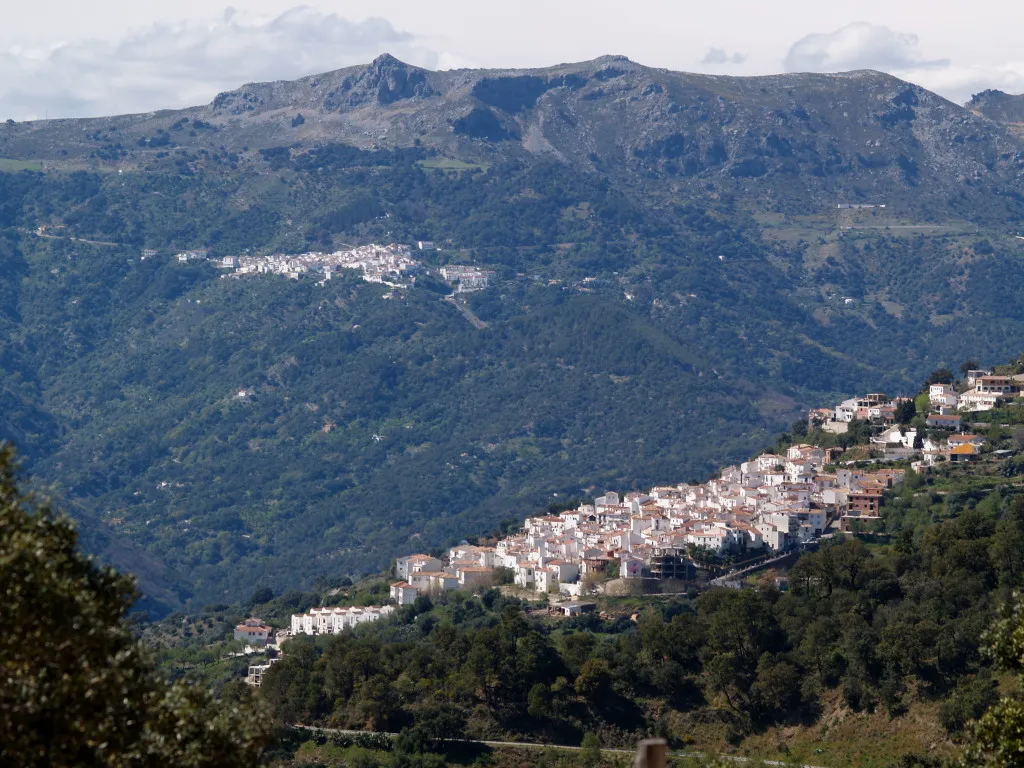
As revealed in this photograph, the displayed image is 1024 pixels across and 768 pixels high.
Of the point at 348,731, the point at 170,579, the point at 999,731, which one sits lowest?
the point at 170,579

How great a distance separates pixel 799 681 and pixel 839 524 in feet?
75.5

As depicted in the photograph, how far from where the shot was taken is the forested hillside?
5305 inches

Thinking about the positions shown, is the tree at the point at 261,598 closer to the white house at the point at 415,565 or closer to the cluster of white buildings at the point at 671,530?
the cluster of white buildings at the point at 671,530

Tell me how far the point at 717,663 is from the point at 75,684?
34358 mm

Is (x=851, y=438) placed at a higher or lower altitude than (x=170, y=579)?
higher

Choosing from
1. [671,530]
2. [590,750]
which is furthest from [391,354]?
[590,750]

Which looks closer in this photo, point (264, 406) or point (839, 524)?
point (839, 524)

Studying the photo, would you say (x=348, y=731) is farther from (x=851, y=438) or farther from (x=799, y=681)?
(x=851, y=438)

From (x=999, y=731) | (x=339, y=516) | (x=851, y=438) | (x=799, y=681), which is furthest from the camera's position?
(x=339, y=516)

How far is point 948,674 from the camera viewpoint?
44344 millimetres

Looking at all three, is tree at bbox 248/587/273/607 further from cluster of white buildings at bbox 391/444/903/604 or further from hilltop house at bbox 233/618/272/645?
hilltop house at bbox 233/618/272/645

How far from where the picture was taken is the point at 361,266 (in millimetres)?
176500

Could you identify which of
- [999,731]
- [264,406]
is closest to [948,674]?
[999,731]

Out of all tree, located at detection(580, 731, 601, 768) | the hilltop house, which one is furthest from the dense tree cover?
the hilltop house
